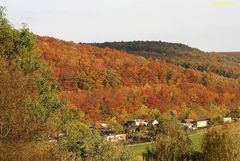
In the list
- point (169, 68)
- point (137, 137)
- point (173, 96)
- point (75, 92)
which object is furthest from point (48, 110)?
point (169, 68)

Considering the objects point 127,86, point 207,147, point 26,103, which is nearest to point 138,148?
point 207,147

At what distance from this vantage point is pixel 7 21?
14.6 m

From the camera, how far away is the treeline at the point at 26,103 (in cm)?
1052

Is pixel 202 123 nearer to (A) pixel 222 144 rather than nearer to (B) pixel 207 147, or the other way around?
(B) pixel 207 147

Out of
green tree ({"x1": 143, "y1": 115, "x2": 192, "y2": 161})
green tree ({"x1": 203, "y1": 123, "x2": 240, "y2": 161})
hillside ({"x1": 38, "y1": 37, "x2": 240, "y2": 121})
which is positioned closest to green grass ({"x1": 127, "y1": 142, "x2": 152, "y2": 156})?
green tree ({"x1": 143, "y1": 115, "x2": 192, "y2": 161})

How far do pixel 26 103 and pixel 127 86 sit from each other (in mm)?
108326

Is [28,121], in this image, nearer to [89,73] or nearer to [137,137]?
[137,137]

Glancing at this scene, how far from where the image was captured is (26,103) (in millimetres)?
11133

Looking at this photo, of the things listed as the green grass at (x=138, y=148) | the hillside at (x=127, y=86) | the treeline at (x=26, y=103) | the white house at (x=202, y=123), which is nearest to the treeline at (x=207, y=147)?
the green grass at (x=138, y=148)

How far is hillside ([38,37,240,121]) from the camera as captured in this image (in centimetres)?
9900

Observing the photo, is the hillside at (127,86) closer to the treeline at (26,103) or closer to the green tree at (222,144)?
the green tree at (222,144)

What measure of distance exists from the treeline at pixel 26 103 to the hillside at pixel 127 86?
71427mm

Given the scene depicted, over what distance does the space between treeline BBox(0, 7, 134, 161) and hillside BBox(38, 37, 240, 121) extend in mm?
71427

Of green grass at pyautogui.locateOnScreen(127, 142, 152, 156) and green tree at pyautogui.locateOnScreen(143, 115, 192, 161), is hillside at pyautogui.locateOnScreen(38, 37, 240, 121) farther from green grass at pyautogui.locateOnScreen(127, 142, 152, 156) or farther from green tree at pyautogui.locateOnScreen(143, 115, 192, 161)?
green tree at pyautogui.locateOnScreen(143, 115, 192, 161)
